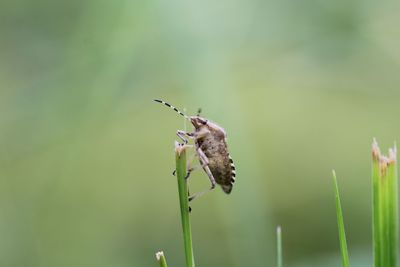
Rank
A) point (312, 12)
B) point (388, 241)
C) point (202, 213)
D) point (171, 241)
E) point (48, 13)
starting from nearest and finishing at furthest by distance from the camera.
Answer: point (388, 241), point (48, 13), point (312, 12), point (171, 241), point (202, 213)

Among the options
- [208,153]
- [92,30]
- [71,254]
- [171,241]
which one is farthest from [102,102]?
[171,241]

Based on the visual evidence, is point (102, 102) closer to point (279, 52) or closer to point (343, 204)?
point (279, 52)

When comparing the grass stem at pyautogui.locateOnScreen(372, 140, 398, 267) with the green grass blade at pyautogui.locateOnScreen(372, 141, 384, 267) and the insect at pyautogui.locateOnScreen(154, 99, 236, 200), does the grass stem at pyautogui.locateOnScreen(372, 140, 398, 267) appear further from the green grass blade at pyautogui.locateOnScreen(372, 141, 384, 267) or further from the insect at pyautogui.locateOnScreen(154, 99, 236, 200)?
the insect at pyautogui.locateOnScreen(154, 99, 236, 200)

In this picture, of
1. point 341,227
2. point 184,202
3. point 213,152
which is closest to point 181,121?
point 213,152

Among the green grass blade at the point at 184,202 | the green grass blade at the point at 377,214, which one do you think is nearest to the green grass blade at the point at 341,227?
the green grass blade at the point at 377,214

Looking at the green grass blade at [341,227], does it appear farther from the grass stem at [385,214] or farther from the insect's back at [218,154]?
the insect's back at [218,154]

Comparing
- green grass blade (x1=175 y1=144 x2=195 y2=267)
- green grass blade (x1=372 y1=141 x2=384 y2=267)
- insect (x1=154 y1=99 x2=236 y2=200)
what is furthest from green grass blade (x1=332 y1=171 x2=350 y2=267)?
insect (x1=154 y1=99 x2=236 y2=200)

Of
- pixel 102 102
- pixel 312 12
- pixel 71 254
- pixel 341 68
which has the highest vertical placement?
pixel 312 12

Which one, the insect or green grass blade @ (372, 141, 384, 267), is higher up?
the insect
